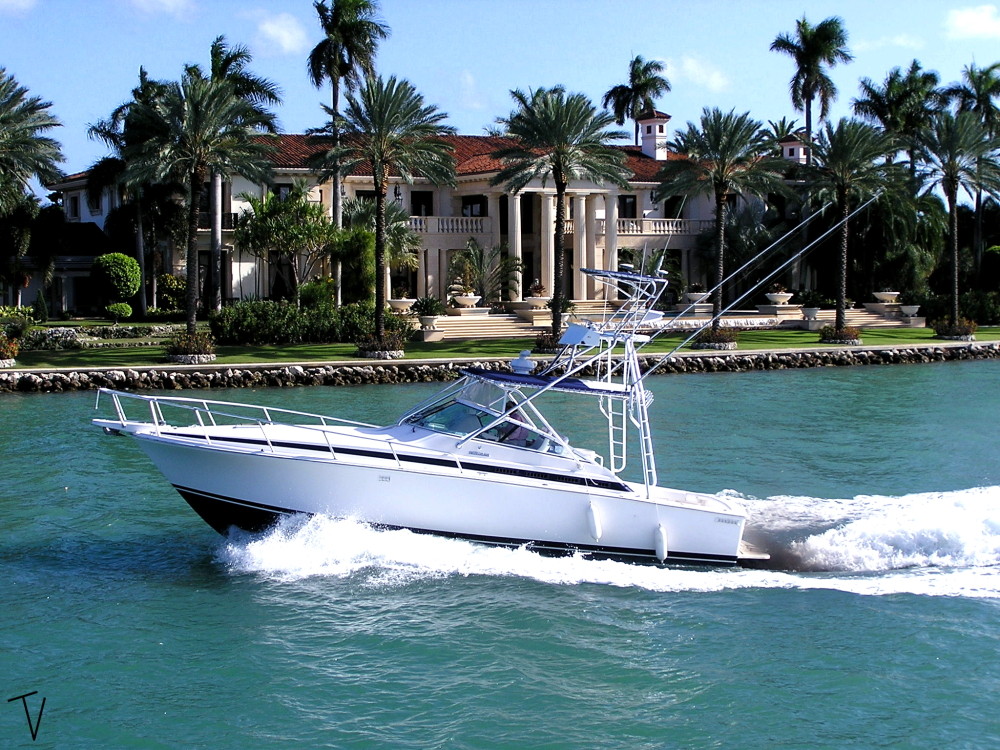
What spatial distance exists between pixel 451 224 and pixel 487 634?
46.5m

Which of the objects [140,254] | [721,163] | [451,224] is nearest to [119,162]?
[140,254]

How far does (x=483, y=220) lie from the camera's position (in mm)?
58719

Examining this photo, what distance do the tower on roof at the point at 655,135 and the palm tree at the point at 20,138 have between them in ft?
114

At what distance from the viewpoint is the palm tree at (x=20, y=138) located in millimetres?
42344

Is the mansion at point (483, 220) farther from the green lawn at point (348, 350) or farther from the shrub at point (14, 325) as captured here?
the shrub at point (14, 325)

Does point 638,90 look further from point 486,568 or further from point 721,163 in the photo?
point 486,568

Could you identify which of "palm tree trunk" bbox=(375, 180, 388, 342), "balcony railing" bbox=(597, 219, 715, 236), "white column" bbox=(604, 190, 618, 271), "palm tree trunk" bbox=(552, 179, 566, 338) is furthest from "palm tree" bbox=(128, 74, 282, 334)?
"balcony railing" bbox=(597, 219, 715, 236)

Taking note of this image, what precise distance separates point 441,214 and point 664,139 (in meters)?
16.1

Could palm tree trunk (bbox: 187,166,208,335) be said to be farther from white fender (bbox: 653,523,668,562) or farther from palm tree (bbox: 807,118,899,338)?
white fender (bbox: 653,523,668,562)

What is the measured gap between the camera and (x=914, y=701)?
453 inches

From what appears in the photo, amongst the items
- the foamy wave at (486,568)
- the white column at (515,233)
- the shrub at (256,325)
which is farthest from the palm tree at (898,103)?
the foamy wave at (486,568)

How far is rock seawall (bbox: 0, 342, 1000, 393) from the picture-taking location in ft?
119

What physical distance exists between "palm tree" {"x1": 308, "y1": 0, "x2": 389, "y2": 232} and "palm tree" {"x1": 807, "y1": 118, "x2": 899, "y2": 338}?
20.7m

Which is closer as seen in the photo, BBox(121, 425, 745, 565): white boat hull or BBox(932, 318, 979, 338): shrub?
BBox(121, 425, 745, 565): white boat hull
